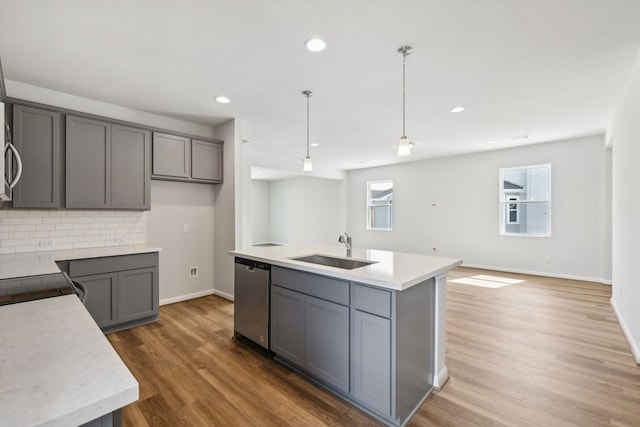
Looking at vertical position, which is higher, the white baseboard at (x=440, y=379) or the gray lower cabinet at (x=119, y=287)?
the gray lower cabinet at (x=119, y=287)

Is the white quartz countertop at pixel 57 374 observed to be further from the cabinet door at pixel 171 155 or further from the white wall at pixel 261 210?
the white wall at pixel 261 210

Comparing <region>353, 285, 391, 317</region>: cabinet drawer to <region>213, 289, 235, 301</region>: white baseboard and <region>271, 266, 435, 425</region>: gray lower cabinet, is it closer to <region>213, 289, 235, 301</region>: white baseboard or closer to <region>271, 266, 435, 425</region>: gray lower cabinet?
<region>271, 266, 435, 425</region>: gray lower cabinet

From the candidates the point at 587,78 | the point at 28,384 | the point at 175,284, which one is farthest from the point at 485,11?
the point at 175,284

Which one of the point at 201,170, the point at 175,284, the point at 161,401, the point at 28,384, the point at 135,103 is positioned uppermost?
the point at 135,103

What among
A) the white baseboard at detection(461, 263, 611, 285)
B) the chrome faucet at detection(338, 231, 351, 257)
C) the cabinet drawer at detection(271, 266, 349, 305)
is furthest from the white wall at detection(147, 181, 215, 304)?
the white baseboard at detection(461, 263, 611, 285)

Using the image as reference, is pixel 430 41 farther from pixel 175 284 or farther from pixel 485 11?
pixel 175 284

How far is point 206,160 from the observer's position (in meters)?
4.20

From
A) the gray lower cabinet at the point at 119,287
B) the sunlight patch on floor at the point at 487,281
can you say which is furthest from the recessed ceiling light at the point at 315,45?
the sunlight patch on floor at the point at 487,281

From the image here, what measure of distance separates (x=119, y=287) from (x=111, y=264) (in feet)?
0.86

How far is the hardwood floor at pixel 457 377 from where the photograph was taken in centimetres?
187

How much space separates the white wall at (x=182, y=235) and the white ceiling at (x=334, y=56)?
42.7 inches

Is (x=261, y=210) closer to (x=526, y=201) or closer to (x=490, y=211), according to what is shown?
(x=490, y=211)

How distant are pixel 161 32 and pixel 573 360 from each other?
4283 mm

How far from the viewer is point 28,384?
2.22ft
